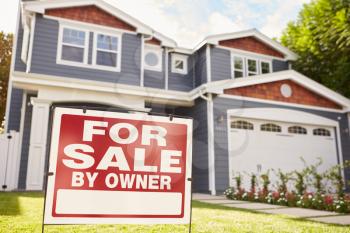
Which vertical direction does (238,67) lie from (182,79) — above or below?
above

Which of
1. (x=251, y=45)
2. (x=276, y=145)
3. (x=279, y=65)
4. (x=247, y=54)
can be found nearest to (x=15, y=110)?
(x=276, y=145)

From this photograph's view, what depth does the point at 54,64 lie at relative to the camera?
10555 millimetres

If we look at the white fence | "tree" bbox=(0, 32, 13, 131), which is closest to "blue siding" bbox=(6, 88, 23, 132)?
the white fence

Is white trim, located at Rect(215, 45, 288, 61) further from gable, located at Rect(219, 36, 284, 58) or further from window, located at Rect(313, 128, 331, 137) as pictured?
window, located at Rect(313, 128, 331, 137)

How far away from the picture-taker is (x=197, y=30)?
1369 centimetres

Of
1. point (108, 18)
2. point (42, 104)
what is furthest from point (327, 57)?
point (42, 104)

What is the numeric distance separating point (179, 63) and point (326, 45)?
827cm

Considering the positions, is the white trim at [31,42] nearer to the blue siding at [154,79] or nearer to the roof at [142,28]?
the roof at [142,28]

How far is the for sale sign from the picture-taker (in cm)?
198

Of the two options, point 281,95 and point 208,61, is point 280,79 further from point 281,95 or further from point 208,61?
point 208,61

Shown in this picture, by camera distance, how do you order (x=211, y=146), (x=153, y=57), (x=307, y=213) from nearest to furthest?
(x=307, y=213), (x=211, y=146), (x=153, y=57)

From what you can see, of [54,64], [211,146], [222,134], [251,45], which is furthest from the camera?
[251,45]

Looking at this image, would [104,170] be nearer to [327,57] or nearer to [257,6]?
[257,6]

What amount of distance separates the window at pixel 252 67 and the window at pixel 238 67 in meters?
0.38
